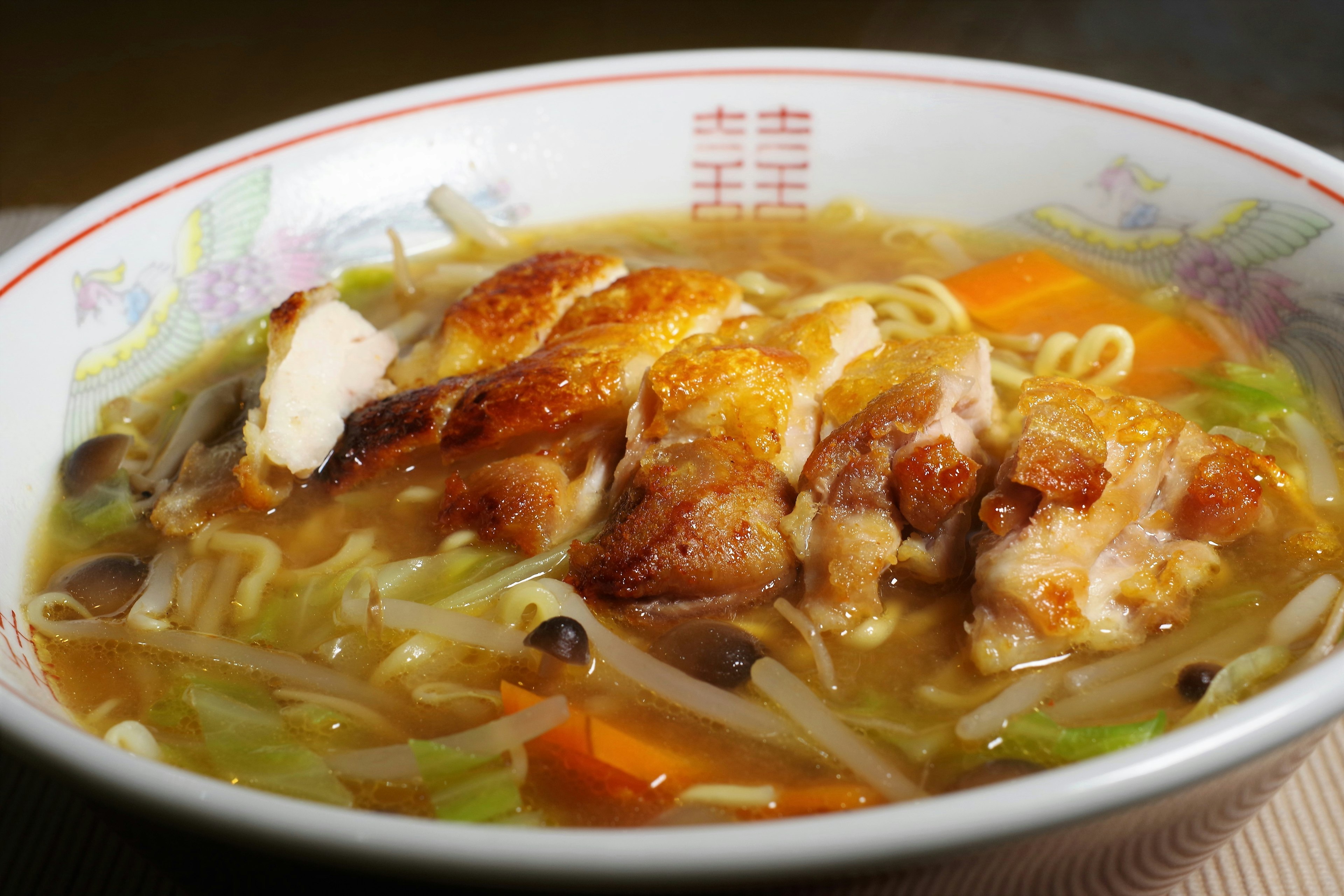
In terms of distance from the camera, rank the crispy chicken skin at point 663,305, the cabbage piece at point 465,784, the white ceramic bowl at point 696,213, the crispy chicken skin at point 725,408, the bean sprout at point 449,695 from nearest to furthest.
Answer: the white ceramic bowl at point 696,213 < the cabbage piece at point 465,784 < the bean sprout at point 449,695 < the crispy chicken skin at point 725,408 < the crispy chicken skin at point 663,305

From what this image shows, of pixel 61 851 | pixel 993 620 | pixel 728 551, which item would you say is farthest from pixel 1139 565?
pixel 61 851

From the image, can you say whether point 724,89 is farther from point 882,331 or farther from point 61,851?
point 61,851

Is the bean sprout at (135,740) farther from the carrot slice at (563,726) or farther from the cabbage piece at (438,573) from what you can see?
the carrot slice at (563,726)

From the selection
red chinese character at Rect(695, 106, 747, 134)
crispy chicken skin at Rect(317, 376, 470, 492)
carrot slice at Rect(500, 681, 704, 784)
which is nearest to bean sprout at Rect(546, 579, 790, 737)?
carrot slice at Rect(500, 681, 704, 784)

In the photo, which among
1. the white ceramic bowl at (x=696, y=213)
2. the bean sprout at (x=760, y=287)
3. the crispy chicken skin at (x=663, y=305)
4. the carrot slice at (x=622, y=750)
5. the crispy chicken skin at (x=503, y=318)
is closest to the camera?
the white ceramic bowl at (x=696, y=213)

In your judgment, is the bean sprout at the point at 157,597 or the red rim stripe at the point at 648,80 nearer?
the bean sprout at the point at 157,597

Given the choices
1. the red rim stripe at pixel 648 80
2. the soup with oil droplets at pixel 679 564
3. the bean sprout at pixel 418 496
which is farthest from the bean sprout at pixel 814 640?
the red rim stripe at pixel 648 80
